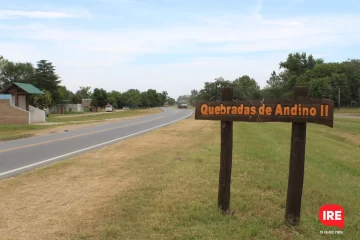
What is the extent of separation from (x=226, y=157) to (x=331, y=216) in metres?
1.71

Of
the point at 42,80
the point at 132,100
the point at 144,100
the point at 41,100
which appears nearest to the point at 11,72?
the point at 42,80

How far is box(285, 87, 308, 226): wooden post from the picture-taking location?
16.0 ft

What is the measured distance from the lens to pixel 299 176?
4.92m

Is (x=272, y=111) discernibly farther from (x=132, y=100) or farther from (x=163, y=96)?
(x=163, y=96)

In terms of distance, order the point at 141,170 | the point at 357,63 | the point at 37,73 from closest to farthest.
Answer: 1. the point at 141,170
2. the point at 37,73
3. the point at 357,63

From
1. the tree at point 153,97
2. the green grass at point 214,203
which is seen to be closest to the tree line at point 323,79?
the tree at point 153,97

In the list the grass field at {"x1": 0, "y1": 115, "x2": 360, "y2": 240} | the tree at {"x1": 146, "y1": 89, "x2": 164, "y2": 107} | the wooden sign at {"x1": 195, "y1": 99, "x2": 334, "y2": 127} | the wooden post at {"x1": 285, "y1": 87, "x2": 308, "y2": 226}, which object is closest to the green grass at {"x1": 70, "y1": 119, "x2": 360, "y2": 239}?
the grass field at {"x1": 0, "y1": 115, "x2": 360, "y2": 240}

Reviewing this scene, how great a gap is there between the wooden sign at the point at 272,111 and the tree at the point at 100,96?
3807 inches

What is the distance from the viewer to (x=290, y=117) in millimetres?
4895

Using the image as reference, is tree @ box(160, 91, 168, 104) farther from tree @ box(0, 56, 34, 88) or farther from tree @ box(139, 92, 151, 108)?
tree @ box(0, 56, 34, 88)

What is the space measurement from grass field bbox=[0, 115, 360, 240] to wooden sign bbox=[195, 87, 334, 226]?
37 cm

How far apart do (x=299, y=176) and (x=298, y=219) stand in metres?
0.59

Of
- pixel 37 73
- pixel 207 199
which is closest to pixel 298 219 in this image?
pixel 207 199

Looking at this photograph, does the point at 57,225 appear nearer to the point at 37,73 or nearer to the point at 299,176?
the point at 299,176
